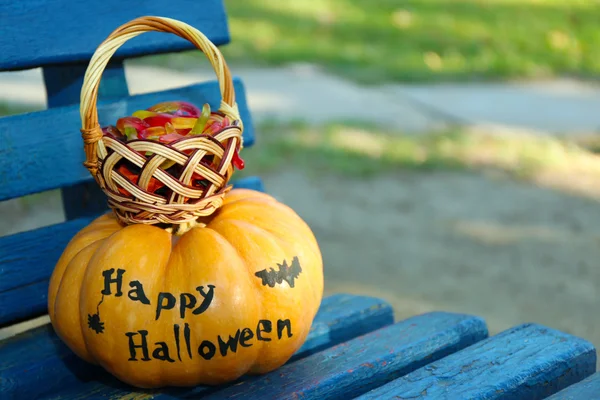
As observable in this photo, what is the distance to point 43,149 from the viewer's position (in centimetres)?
192

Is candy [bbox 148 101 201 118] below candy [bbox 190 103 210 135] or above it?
above

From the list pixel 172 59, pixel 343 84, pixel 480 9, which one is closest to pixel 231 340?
pixel 343 84

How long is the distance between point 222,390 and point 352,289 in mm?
2109

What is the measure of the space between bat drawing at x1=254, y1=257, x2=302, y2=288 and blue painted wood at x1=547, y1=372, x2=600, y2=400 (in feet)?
1.72

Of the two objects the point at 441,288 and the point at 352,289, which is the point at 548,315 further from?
the point at 352,289

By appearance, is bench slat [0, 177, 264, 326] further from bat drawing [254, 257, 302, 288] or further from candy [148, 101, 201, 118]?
bat drawing [254, 257, 302, 288]

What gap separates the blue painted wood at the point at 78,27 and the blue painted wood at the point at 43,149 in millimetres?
125

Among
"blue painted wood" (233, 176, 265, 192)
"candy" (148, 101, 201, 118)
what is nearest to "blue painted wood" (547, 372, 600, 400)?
"candy" (148, 101, 201, 118)

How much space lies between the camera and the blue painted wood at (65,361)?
1.70 m

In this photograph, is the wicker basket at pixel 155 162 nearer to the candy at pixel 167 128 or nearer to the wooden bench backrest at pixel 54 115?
the candy at pixel 167 128

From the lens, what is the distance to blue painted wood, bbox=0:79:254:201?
188cm

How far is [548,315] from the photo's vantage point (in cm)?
349

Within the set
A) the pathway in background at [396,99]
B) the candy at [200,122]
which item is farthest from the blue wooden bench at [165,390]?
the pathway in background at [396,99]

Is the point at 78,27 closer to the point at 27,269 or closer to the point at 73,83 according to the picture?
the point at 73,83
